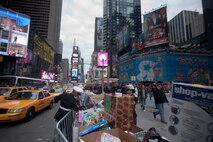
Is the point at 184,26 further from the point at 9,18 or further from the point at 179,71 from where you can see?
the point at 9,18

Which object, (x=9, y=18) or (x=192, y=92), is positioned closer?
(x=192, y=92)

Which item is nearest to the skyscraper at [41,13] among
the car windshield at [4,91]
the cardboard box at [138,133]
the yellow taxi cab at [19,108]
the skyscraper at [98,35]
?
the skyscraper at [98,35]

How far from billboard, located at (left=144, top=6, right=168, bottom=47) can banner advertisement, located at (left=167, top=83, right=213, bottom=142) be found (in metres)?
42.2

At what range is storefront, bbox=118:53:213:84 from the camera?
1813 inches

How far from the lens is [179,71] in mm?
46969

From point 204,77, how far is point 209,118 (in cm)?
5899

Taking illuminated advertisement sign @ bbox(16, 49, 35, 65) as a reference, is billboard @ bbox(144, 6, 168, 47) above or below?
above

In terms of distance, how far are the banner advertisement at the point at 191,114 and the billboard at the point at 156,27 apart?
139ft

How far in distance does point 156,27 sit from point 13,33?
40.2m

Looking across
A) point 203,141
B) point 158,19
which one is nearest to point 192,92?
point 203,141

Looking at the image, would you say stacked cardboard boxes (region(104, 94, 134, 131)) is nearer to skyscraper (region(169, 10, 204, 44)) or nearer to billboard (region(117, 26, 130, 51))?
billboard (region(117, 26, 130, 51))

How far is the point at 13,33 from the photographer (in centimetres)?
3000

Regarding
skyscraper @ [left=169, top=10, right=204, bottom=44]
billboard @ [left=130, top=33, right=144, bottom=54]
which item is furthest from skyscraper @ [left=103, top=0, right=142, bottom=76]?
billboard @ [left=130, top=33, right=144, bottom=54]

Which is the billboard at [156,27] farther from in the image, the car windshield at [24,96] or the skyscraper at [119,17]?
the skyscraper at [119,17]
